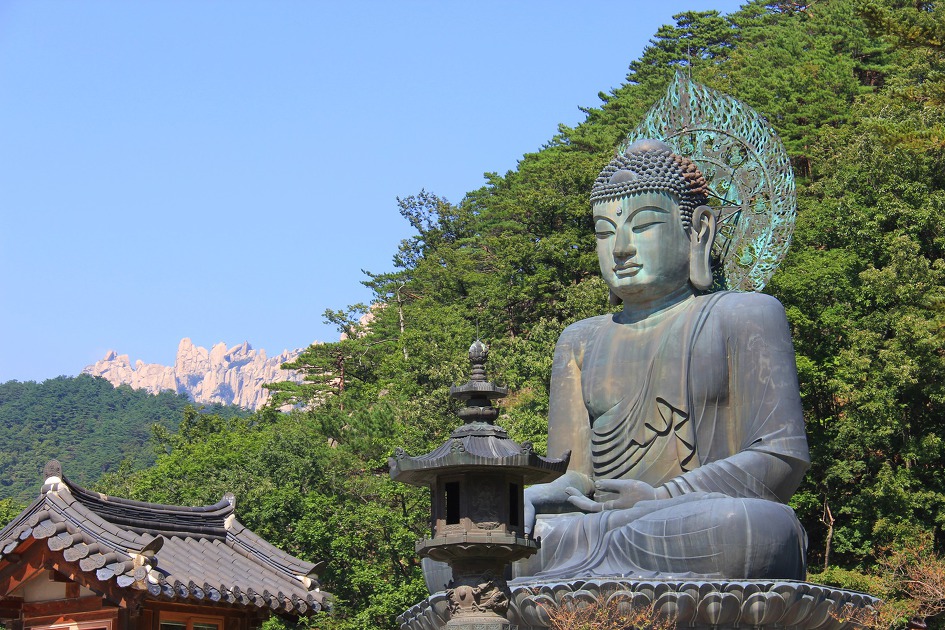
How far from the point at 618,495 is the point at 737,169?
4.02 meters

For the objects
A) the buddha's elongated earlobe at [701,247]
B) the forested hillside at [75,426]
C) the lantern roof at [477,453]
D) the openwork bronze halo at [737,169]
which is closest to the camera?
the lantern roof at [477,453]

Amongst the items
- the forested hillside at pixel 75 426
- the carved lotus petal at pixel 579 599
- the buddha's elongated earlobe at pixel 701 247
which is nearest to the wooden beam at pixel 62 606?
the carved lotus petal at pixel 579 599

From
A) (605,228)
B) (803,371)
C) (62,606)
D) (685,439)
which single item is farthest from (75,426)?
(685,439)

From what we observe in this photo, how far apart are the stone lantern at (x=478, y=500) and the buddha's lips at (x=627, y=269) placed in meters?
3.53

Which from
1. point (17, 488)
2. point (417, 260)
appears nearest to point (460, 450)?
point (417, 260)

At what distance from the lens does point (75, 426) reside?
73250 mm

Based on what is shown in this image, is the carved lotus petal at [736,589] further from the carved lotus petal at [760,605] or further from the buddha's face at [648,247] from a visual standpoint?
the buddha's face at [648,247]

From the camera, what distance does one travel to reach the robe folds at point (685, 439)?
9172 millimetres

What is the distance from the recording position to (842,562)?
18.5m

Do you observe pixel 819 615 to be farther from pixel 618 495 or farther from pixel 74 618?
pixel 74 618

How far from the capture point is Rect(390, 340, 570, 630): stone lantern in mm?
7258

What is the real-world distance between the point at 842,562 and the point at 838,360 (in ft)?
8.93

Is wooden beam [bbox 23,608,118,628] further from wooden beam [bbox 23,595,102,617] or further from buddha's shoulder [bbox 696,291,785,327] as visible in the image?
buddha's shoulder [bbox 696,291,785,327]

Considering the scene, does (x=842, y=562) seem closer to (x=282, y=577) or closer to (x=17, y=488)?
(x=282, y=577)
